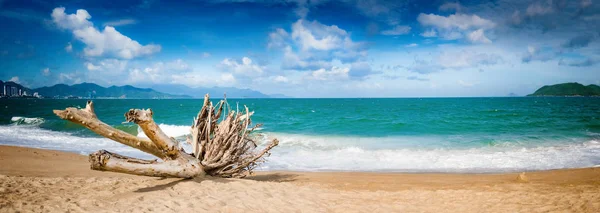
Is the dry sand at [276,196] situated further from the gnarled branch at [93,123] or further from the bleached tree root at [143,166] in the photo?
the gnarled branch at [93,123]

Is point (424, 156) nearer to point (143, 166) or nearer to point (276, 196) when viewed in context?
point (276, 196)

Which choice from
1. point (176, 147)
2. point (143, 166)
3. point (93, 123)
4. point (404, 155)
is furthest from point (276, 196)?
point (404, 155)

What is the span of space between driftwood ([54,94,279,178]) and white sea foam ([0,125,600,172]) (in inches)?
170

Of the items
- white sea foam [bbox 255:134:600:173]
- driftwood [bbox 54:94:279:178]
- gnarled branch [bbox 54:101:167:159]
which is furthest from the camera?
white sea foam [bbox 255:134:600:173]

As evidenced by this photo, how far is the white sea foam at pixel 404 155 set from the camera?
12.6 metres

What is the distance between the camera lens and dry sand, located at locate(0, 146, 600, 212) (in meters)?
5.93

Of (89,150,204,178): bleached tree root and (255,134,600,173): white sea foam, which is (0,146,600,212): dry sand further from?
(255,134,600,173): white sea foam

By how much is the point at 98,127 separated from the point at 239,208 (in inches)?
119

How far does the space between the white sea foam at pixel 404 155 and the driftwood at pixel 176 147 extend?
14.1 feet

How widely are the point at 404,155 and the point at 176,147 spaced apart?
10917 millimetres

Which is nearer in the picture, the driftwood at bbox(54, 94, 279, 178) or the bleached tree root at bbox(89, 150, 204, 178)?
the bleached tree root at bbox(89, 150, 204, 178)

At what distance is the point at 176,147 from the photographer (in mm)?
7152

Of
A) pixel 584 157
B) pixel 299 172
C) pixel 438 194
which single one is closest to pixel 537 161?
pixel 584 157

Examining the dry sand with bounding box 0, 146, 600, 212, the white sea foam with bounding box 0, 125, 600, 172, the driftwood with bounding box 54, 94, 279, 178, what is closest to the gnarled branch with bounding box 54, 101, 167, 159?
the driftwood with bounding box 54, 94, 279, 178
